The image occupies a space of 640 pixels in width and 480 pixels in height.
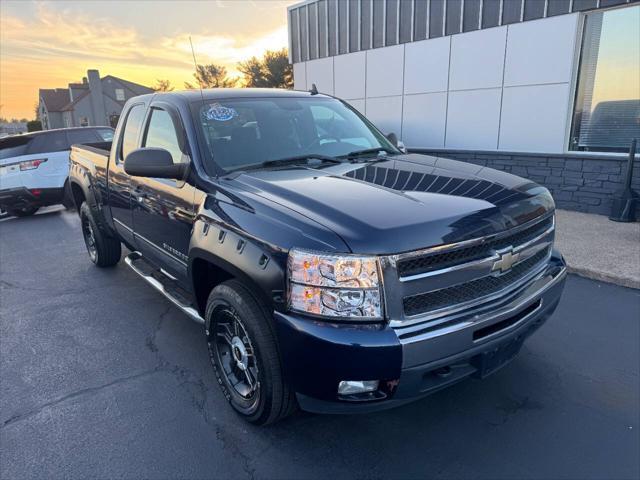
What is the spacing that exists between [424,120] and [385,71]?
1.73 meters

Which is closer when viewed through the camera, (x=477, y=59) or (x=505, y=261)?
(x=505, y=261)

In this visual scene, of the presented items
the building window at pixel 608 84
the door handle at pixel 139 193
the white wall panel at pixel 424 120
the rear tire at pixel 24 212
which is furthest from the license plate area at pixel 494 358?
the rear tire at pixel 24 212

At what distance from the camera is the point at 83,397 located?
3117 millimetres

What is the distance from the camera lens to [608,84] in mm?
7527

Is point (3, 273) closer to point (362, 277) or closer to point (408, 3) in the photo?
point (362, 277)

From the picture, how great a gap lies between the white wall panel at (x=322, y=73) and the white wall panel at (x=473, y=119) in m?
4.25

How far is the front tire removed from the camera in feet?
7.71

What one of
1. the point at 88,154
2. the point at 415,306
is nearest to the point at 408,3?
the point at 88,154

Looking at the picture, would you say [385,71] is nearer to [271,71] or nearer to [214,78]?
[271,71]

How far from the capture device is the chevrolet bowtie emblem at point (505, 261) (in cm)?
232

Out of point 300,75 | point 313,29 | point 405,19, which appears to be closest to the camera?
point 405,19

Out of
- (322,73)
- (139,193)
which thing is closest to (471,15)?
(322,73)

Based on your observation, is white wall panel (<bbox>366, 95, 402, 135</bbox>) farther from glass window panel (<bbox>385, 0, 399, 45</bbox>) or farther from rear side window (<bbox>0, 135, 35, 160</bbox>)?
rear side window (<bbox>0, 135, 35, 160</bbox>)

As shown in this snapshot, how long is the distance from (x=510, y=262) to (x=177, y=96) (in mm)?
2652
